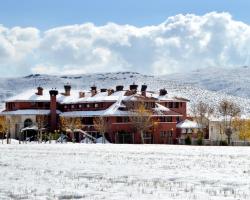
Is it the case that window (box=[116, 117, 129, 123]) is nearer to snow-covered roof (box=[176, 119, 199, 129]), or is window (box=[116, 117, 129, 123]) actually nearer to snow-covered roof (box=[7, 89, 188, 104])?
snow-covered roof (box=[7, 89, 188, 104])

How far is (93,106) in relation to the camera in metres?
108

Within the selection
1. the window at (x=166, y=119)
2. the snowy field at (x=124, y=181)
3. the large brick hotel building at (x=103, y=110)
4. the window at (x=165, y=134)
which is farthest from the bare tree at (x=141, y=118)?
the snowy field at (x=124, y=181)

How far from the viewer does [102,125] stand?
9550cm

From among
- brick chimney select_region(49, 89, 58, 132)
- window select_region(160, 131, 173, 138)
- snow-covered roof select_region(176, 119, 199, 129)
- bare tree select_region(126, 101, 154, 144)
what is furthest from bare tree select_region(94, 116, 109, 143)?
snow-covered roof select_region(176, 119, 199, 129)

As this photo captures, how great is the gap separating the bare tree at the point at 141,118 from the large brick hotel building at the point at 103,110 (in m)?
1.36

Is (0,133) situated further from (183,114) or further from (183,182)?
(183,182)

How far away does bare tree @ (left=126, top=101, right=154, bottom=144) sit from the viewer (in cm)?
9488

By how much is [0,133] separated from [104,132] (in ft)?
79.7

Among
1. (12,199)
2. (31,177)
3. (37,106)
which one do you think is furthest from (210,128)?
(12,199)

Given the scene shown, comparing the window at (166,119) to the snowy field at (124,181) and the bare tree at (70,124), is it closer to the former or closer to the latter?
the bare tree at (70,124)

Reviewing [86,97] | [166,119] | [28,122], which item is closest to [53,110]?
[28,122]

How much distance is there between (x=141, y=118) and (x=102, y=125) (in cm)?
641

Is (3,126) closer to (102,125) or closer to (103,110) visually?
(103,110)

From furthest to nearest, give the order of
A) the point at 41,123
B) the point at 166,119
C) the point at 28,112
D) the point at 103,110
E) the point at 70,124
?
the point at 28,112, the point at 103,110, the point at 166,119, the point at 41,123, the point at 70,124
